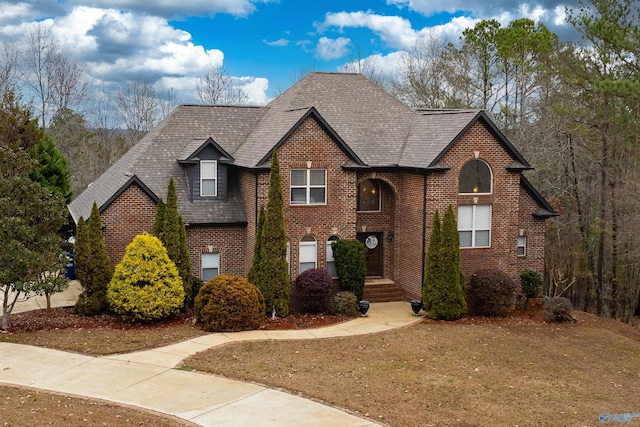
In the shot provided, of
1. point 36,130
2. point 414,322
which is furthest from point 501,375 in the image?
point 36,130

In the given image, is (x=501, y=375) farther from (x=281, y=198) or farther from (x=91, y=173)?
(x=91, y=173)

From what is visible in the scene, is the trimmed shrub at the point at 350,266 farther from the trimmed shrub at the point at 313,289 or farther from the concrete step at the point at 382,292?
the concrete step at the point at 382,292

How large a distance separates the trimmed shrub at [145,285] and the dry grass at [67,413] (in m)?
6.15

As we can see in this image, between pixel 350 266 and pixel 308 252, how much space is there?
5.73 feet

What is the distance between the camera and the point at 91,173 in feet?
151

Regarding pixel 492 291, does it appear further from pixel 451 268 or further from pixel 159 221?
pixel 159 221

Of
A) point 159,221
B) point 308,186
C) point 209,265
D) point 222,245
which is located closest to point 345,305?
point 308,186

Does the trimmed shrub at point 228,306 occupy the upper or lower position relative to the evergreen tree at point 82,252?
lower

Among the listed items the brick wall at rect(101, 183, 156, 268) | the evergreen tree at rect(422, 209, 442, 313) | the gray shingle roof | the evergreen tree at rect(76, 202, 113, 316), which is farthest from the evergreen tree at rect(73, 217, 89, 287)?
the evergreen tree at rect(422, 209, 442, 313)

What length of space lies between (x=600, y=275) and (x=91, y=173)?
114 feet

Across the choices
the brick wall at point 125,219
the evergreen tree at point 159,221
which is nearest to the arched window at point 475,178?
the evergreen tree at point 159,221

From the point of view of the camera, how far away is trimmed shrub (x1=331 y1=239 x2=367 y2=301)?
22.8m

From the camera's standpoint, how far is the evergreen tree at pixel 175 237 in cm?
2122

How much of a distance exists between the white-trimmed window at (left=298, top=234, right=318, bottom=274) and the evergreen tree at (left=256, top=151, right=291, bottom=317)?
2261 millimetres
